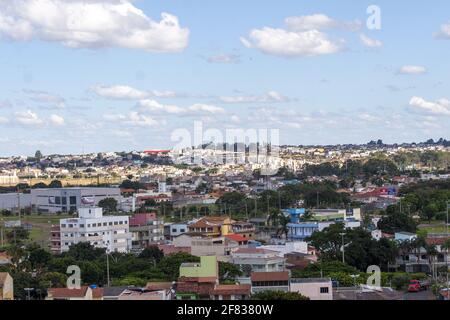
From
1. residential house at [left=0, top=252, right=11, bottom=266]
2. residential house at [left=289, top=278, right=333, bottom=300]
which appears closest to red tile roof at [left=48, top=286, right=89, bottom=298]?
residential house at [left=289, top=278, right=333, bottom=300]

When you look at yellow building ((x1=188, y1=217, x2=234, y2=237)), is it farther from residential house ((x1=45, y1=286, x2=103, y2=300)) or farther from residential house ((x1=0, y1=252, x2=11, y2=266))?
residential house ((x1=45, y1=286, x2=103, y2=300))

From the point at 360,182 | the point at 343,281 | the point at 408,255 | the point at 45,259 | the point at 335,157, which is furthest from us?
the point at 335,157

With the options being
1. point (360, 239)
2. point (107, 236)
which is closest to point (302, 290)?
point (360, 239)

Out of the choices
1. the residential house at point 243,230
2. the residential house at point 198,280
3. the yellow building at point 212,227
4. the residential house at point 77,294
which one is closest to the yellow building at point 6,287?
the residential house at point 77,294

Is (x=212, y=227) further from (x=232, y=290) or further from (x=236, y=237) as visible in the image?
(x=232, y=290)

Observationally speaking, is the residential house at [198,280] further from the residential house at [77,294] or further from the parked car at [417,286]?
the parked car at [417,286]

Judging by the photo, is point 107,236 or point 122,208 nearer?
point 107,236
